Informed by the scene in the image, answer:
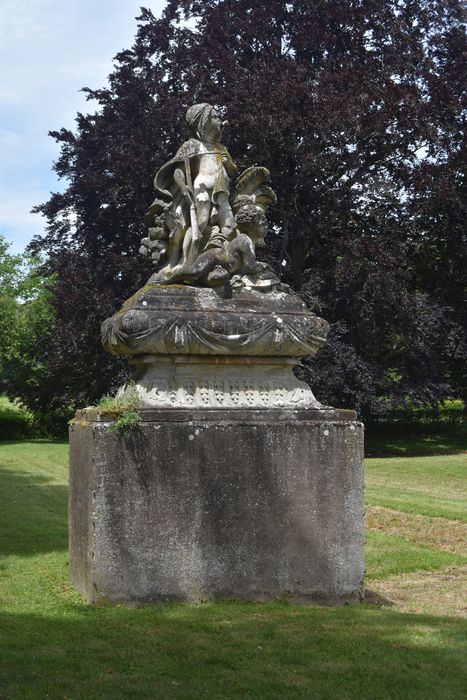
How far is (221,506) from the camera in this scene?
750 cm

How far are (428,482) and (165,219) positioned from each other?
1334 centimetres

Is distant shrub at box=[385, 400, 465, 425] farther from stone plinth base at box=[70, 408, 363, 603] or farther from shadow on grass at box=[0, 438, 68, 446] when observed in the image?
stone plinth base at box=[70, 408, 363, 603]

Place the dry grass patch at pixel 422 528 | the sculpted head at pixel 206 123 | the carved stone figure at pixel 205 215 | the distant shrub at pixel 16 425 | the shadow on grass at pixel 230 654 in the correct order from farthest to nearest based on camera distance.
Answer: the distant shrub at pixel 16 425
the dry grass patch at pixel 422 528
the sculpted head at pixel 206 123
the carved stone figure at pixel 205 215
the shadow on grass at pixel 230 654

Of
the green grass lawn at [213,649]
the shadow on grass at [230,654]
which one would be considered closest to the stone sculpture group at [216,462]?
the green grass lawn at [213,649]

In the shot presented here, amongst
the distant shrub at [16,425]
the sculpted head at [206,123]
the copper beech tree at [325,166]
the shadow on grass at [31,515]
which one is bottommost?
the shadow on grass at [31,515]

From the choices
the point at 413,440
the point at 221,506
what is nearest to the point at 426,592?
the point at 221,506

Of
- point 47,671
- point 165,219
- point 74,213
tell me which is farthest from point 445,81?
point 47,671

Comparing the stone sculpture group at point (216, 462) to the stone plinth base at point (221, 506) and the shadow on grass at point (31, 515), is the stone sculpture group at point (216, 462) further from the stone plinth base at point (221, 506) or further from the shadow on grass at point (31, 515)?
the shadow on grass at point (31, 515)

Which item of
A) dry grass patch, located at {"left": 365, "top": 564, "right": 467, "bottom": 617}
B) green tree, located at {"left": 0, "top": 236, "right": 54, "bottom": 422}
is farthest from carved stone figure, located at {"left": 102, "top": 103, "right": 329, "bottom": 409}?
green tree, located at {"left": 0, "top": 236, "right": 54, "bottom": 422}

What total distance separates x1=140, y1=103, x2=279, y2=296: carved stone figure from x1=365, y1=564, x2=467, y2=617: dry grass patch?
2914 millimetres

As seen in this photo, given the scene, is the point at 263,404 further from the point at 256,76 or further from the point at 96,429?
the point at 256,76

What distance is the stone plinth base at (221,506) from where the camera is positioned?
23.9 ft

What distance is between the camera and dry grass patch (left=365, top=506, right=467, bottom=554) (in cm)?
1151

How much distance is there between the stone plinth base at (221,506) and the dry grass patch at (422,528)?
12.1ft
